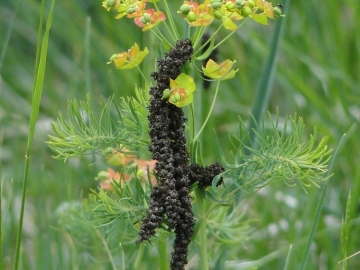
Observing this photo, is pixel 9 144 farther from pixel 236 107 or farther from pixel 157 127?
pixel 157 127

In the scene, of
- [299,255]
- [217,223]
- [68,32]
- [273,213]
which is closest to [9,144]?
[68,32]

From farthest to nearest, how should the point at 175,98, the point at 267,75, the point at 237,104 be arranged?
the point at 237,104 → the point at 267,75 → the point at 175,98

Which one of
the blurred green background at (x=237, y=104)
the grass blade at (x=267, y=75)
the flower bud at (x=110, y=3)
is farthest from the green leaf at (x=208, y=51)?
the blurred green background at (x=237, y=104)

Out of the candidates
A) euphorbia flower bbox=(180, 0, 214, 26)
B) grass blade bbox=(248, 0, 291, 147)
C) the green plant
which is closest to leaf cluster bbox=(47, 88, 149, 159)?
the green plant

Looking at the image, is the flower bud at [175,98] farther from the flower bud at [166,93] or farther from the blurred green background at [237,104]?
the blurred green background at [237,104]

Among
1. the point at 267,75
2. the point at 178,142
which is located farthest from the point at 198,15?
the point at 267,75

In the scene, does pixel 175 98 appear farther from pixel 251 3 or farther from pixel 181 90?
pixel 251 3

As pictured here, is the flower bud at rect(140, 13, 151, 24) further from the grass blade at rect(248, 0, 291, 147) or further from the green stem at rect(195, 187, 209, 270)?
the grass blade at rect(248, 0, 291, 147)
